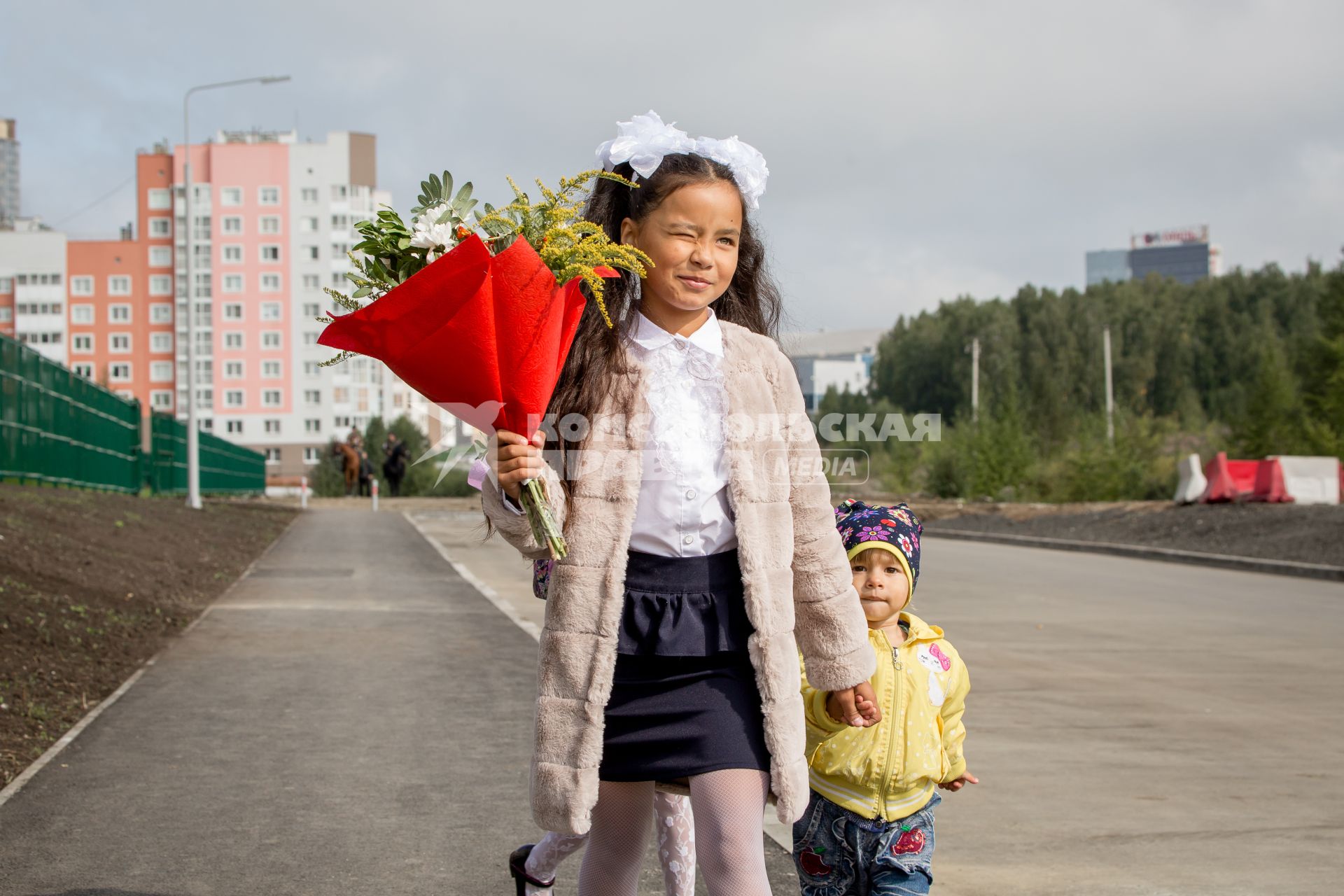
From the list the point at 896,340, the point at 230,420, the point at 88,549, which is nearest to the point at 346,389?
the point at 230,420

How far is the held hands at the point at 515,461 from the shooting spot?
2.65m

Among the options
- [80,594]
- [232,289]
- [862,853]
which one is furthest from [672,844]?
[232,289]

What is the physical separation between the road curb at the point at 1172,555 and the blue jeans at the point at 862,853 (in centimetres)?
1381

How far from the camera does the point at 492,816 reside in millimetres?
4883

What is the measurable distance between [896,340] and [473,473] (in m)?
120

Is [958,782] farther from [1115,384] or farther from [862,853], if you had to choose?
[1115,384]

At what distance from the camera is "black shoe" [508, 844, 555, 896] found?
134 inches

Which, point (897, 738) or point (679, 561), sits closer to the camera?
point (679, 561)

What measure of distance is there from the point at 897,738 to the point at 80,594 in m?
8.02

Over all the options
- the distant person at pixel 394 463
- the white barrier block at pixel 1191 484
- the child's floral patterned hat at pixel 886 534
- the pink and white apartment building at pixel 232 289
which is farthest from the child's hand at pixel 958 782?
the pink and white apartment building at pixel 232 289

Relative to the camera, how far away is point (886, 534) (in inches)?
133

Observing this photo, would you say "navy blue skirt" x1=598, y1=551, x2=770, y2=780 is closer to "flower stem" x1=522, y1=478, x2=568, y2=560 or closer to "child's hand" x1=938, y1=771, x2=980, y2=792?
"flower stem" x1=522, y1=478, x2=568, y2=560

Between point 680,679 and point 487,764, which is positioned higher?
point 680,679

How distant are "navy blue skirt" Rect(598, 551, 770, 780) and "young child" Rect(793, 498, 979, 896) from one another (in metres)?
0.31
